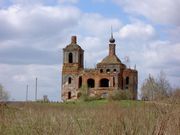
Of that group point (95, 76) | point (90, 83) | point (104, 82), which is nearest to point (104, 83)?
point (104, 82)

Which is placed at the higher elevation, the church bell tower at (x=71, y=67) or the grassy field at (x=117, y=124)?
the church bell tower at (x=71, y=67)

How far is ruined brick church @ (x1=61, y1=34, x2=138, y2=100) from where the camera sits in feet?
259

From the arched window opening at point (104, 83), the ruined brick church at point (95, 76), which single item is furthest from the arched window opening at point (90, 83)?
the arched window opening at point (104, 83)

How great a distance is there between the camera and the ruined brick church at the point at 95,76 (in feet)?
259

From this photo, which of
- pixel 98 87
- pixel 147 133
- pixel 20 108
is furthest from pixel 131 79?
pixel 147 133

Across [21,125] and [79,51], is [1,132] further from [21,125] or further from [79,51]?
[79,51]

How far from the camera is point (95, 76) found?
7944 centimetres

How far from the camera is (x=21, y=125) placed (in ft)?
32.3

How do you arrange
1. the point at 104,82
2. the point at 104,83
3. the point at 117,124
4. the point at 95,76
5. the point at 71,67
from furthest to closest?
the point at 71,67
the point at 104,83
the point at 104,82
the point at 95,76
the point at 117,124

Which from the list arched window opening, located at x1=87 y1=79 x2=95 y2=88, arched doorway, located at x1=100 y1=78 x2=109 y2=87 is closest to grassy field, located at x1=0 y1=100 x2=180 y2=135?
arched window opening, located at x1=87 y1=79 x2=95 y2=88

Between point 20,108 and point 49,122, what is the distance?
3.78 meters

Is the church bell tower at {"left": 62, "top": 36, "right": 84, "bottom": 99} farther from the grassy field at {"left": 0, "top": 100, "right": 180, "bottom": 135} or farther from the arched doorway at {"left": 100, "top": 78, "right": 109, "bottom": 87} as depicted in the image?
the grassy field at {"left": 0, "top": 100, "right": 180, "bottom": 135}

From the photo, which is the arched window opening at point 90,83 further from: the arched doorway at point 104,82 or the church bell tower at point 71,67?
the church bell tower at point 71,67

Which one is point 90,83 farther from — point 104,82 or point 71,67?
point 71,67
